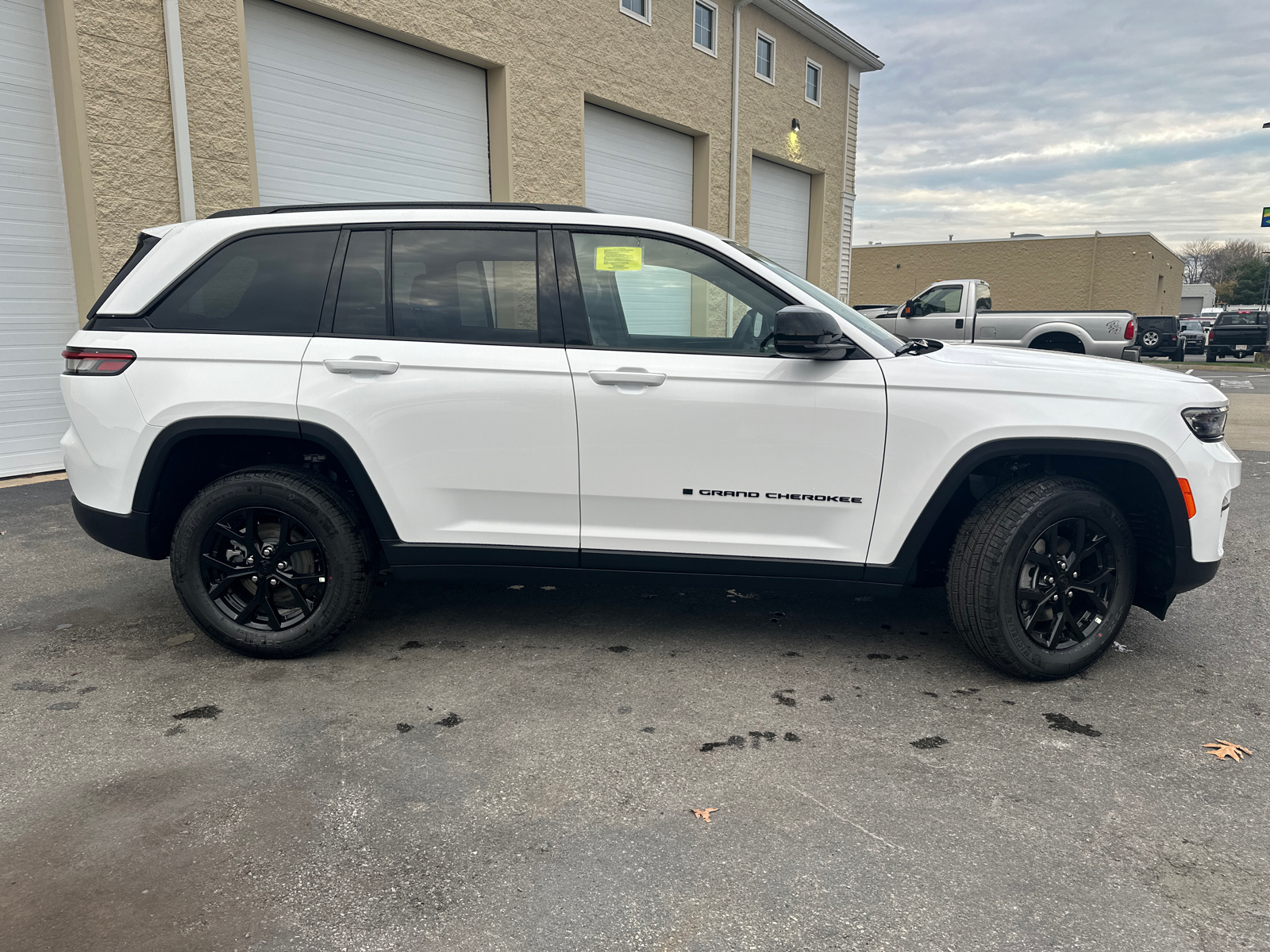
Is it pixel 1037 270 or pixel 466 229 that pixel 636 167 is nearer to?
pixel 466 229

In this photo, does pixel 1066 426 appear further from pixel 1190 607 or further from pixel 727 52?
pixel 727 52

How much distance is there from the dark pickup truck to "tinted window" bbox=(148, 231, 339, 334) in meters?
32.4

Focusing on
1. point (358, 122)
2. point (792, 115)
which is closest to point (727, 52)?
point (792, 115)

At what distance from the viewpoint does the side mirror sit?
3150 mm

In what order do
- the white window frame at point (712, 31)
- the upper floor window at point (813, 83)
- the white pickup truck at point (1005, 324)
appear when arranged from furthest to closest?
1. the upper floor window at point (813, 83)
2. the white pickup truck at point (1005, 324)
3. the white window frame at point (712, 31)

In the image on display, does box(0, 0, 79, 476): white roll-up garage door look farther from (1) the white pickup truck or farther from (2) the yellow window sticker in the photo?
(1) the white pickup truck

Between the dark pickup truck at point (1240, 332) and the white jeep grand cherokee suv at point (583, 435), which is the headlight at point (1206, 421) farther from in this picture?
the dark pickup truck at point (1240, 332)

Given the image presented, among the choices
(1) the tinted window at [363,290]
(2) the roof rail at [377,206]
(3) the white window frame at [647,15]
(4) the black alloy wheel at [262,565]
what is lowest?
(4) the black alloy wheel at [262,565]

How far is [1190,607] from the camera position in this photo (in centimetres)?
442

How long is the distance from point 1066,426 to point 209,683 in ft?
11.6

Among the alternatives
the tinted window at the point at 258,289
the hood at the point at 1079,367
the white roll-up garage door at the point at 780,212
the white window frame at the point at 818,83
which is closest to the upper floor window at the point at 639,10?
the white roll-up garage door at the point at 780,212

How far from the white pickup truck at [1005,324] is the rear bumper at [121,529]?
13658mm

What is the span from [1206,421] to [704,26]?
45.2ft

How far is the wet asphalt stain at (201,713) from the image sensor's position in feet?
10.3
